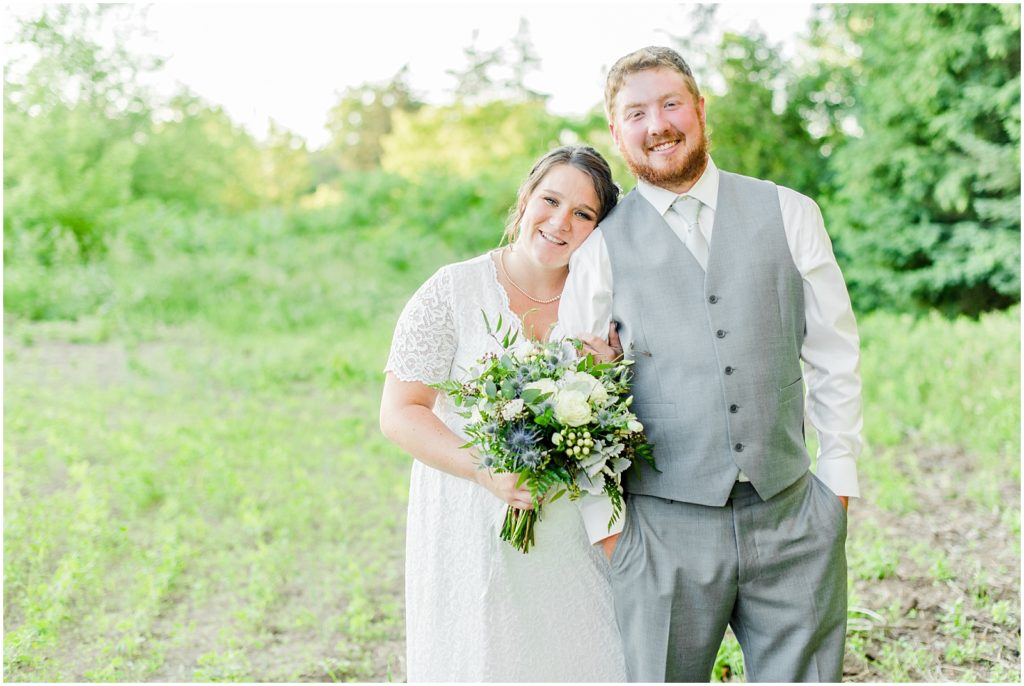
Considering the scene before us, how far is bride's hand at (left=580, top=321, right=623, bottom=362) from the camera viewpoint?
2127 mm

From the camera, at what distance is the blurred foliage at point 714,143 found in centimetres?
891

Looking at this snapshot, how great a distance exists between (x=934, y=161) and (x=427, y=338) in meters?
8.48

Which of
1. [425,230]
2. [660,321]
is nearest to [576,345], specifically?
[660,321]

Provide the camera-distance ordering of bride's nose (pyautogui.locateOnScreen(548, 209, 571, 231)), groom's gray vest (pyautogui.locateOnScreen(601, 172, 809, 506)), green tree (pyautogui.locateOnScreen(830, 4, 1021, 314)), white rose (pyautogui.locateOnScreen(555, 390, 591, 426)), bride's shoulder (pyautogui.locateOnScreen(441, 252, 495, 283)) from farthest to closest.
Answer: green tree (pyautogui.locateOnScreen(830, 4, 1021, 314))
bride's shoulder (pyautogui.locateOnScreen(441, 252, 495, 283))
bride's nose (pyautogui.locateOnScreen(548, 209, 571, 231))
groom's gray vest (pyautogui.locateOnScreen(601, 172, 809, 506))
white rose (pyautogui.locateOnScreen(555, 390, 591, 426))

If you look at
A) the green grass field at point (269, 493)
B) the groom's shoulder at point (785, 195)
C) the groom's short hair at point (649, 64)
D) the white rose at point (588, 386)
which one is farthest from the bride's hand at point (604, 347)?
the green grass field at point (269, 493)

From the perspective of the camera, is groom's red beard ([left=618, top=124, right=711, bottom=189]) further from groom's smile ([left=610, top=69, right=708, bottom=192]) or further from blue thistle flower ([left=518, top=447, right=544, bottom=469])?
blue thistle flower ([left=518, top=447, right=544, bottom=469])

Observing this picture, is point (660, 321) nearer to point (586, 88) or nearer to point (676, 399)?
point (676, 399)

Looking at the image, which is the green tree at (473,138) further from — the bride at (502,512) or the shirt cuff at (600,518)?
the shirt cuff at (600,518)

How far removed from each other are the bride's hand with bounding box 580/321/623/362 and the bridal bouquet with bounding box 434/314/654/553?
28 mm

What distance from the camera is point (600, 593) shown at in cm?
240

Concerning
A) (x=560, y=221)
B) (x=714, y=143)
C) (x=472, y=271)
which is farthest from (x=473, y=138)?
(x=560, y=221)

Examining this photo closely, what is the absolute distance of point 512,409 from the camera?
1.96 metres

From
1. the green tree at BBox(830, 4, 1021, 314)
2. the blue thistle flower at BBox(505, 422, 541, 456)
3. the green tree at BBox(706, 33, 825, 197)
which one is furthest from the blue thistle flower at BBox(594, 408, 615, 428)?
the green tree at BBox(706, 33, 825, 197)

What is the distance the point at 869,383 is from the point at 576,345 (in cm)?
567
